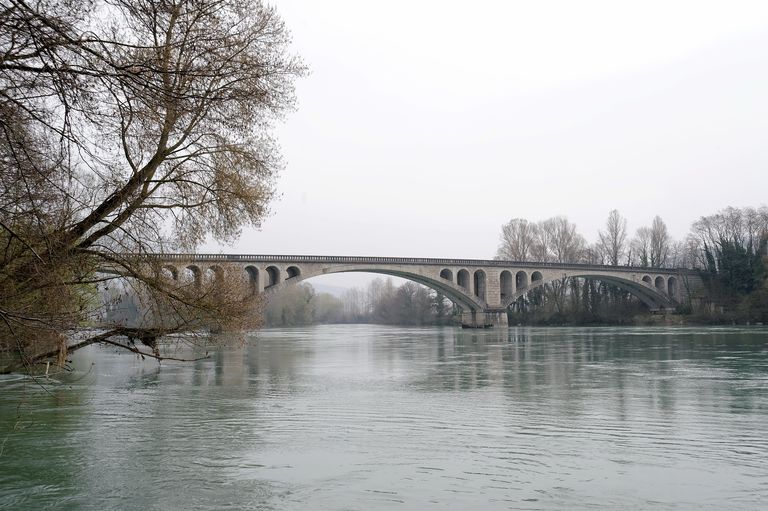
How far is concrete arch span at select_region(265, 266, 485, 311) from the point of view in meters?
64.7

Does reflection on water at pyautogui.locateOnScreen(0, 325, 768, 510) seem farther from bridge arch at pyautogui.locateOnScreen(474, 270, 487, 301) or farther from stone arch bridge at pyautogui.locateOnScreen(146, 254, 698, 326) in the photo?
bridge arch at pyautogui.locateOnScreen(474, 270, 487, 301)

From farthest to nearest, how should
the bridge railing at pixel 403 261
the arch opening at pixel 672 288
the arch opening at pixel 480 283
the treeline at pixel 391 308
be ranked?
the treeline at pixel 391 308 < the arch opening at pixel 672 288 < the arch opening at pixel 480 283 < the bridge railing at pixel 403 261

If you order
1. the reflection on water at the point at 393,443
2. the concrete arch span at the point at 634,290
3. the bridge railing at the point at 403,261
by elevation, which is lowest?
the reflection on water at the point at 393,443

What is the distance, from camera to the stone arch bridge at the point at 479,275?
6419 centimetres

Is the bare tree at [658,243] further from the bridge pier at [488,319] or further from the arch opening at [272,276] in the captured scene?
the arch opening at [272,276]

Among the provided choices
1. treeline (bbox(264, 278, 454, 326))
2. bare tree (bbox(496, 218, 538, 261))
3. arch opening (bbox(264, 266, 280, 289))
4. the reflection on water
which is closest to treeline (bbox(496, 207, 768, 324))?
bare tree (bbox(496, 218, 538, 261))

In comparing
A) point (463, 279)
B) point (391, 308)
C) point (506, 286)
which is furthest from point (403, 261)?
point (391, 308)

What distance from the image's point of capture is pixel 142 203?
32.8 feet

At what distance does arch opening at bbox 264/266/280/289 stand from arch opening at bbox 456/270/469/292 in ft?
76.0

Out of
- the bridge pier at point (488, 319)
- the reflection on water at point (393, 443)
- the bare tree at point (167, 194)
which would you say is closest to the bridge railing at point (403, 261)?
the bridge pier at point (488, 319)

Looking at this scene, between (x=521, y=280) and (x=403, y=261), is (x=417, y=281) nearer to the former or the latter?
(x=403, y=261)

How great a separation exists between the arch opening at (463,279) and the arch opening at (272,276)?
23.2 metres

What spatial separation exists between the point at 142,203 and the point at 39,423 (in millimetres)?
6021

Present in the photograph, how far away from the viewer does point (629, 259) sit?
3585 inches
